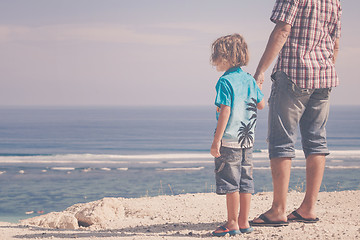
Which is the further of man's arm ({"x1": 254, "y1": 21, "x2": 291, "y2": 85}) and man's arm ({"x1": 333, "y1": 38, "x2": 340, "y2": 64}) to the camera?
man's arm ({"x1": 333, "y1": 38, "x2": 340, "y2": 64})

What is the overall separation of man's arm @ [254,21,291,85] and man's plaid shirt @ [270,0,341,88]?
70mm

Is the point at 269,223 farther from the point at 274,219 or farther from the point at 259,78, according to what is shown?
the point at 259,78

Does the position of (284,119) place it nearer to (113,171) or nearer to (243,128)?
(243,128)

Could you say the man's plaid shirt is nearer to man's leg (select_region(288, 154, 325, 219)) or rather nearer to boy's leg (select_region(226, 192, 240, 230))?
man's leg (select_region(288, 154, 325, 219))

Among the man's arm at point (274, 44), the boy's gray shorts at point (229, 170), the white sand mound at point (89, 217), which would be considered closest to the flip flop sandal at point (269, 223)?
the boy's gray shorts at point (229, 170)

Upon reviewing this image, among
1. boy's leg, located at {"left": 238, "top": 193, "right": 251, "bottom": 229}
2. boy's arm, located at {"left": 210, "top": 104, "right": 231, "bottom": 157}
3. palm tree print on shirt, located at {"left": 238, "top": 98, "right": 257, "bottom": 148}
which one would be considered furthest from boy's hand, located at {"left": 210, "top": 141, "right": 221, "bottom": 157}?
boy's leg, located at {"left": 238, "top": 193, "right": 251, "bottom": 229}

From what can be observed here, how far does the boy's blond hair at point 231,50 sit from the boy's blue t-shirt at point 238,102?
9 centimetres

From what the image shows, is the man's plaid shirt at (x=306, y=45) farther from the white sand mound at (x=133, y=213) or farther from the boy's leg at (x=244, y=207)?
the white sand mound at (x=133, y=213)

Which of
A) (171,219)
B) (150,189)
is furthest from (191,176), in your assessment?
(171,219)

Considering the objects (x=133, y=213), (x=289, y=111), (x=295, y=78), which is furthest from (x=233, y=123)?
(x=133, y=213)

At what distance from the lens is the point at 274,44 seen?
4.14m

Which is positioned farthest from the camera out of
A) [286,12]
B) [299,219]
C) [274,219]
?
[299,219]

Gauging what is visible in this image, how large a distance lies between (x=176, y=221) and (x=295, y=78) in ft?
7.81

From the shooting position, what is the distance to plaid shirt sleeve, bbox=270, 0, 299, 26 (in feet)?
13.7
